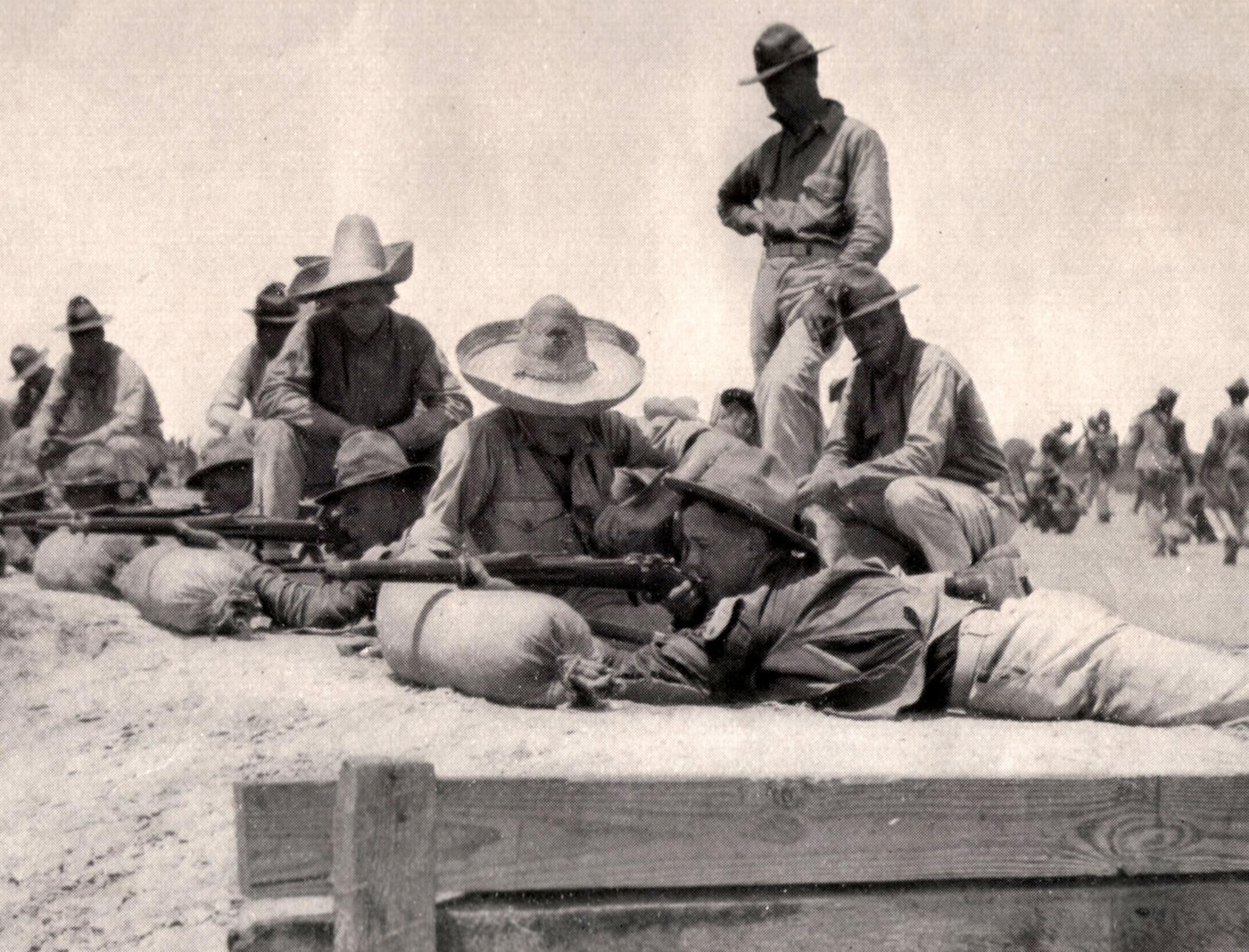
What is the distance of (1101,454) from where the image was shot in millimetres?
22234

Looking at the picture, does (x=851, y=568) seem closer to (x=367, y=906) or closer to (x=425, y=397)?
(x=367, y=906)

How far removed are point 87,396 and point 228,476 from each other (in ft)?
10.3

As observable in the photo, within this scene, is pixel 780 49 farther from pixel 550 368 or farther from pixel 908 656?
pixel 908 656

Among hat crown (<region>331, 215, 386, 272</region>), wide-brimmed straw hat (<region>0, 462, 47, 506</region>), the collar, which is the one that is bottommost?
wide-brimmed straw hat (<region>0, 462, 47, 506</region>)

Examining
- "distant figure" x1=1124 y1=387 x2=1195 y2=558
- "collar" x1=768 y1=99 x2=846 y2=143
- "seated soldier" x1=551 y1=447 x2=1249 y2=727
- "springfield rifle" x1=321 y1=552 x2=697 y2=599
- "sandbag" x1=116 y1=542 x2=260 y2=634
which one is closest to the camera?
"seated soldier" x1=551 y1=447 x2=1249 y2=727

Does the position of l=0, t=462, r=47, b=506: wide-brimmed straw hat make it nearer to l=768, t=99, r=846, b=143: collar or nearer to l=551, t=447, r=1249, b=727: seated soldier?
l=768, t=99, r=846, b=143: collar

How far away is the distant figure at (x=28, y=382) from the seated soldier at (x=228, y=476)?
4.80 metres

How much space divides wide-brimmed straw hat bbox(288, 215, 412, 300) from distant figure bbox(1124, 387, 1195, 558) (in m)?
10.4

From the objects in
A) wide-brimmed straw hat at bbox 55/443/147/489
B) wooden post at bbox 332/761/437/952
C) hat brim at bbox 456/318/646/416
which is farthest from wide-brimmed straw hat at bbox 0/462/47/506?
wooden post at bbox 332/761/437/952

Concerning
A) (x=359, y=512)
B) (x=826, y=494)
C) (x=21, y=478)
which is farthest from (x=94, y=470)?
(x=826, y=494)

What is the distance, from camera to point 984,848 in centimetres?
288

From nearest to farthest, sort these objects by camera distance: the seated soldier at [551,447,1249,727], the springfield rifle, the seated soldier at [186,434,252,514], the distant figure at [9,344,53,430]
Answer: the seated soldier at [551,447,1249,727]
the springfield rifle
the seated soldier at [186,434,252,514]
the distant figure at [9,344,53,430]

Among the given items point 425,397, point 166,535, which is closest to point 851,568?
point 425,397

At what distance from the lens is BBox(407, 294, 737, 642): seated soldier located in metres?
6.03
